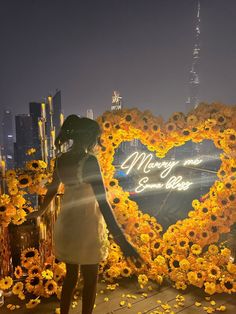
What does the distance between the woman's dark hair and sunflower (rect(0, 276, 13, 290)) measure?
216 centimetres

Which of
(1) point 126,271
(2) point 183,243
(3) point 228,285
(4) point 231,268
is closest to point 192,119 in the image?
(2) point 183,243

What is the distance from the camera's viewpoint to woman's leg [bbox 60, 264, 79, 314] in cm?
247

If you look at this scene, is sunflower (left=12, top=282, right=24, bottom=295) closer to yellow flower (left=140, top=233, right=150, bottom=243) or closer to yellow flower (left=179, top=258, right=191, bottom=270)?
yellow flower (left=140, top=233, right=150, bottom=243)

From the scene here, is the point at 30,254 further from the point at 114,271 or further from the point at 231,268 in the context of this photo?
the point at 231,268

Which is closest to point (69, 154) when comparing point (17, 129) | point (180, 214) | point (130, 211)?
point (130, 211)

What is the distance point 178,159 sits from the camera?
13.6ft

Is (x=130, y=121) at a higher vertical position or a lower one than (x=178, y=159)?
higher

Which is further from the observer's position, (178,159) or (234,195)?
(178,159)

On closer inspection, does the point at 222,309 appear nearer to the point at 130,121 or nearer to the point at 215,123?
the point at 215,123

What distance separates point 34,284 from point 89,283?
4.66ft

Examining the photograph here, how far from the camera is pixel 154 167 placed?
4020 millimetres

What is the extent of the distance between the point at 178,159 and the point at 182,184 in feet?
1.12

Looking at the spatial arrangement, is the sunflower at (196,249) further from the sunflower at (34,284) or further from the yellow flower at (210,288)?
the sunflower at (34,284)

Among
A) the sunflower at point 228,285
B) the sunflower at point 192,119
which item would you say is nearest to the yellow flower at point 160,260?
the sunflower at point 228,285
